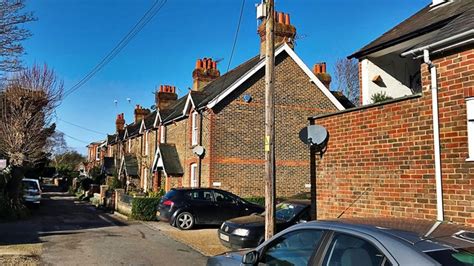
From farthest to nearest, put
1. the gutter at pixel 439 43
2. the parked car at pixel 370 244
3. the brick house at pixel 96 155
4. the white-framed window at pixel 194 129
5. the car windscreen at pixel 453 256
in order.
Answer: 1. the brick house at pixel 96 155
2. the white-framed window at pixel 194 129
3. the gutter at pixel 439 43
4. the parked car at pixel 370 244
5. the car windscreen at pixel 453 256

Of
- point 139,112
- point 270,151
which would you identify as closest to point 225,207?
point 270,151

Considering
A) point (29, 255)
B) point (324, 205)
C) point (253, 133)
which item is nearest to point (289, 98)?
point (253, 133)

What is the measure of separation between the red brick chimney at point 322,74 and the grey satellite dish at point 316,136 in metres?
16.2

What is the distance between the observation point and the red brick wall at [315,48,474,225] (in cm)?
684

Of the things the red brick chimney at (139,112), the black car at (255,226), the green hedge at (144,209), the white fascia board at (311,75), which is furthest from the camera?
the red brick chimney at (139,112)

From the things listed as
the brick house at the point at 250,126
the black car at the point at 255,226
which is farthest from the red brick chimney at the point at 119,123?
the black car at the point at 255,226

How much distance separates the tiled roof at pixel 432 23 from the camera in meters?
7.68

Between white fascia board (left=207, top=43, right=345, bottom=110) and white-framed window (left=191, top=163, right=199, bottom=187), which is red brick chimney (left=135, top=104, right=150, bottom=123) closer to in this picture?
white-framed window (left=191, top=163, right=199, bottom=187)

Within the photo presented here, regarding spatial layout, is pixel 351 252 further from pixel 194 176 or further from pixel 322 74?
pixel 322 74

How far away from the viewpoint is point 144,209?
19.5 meters

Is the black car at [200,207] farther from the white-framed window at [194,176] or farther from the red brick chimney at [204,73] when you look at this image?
the red brick chimney at [204,73]

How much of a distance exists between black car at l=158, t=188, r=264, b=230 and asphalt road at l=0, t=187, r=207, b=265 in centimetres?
101

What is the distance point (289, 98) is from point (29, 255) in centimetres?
1492

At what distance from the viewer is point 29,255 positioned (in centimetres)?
1046
